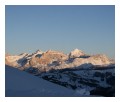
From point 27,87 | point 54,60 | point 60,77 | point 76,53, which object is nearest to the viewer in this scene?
point 27,87

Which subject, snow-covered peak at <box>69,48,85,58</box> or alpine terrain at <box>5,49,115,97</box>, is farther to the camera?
snow-covered peak at <box>69,48,85,58</box>

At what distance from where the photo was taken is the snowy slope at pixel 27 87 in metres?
3.90

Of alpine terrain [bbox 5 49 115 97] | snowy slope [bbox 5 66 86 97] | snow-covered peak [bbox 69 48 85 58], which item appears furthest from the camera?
snow-covered peak [bbox 69 48 85 58]

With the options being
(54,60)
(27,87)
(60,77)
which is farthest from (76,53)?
(27,87)

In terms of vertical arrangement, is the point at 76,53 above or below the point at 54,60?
above

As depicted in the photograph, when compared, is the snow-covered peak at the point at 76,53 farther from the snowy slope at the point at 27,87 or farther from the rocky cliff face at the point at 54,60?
the snowy slope at the point at 27,87

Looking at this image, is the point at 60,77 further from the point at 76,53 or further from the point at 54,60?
the point at 76,53

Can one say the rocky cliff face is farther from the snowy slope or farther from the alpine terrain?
the snowy slope

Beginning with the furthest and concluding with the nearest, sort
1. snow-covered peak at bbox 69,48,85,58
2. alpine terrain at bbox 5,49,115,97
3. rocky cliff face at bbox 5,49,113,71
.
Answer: snow-covered peak at bbox 69,48,85,58, rocky cliff face at bbox 5,49,113,71, alpine terrain at bbox 5,49,115,97

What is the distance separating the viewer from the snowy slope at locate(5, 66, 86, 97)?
390cm

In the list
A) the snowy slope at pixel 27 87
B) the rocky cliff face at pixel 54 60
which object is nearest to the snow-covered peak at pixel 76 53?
the rocky cliff face at pixel 54 60

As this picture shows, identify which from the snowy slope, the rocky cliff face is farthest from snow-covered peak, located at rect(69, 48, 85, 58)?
the snowy slope

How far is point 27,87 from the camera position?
4211 mm

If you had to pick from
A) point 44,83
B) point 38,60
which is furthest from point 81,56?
point 44,83
